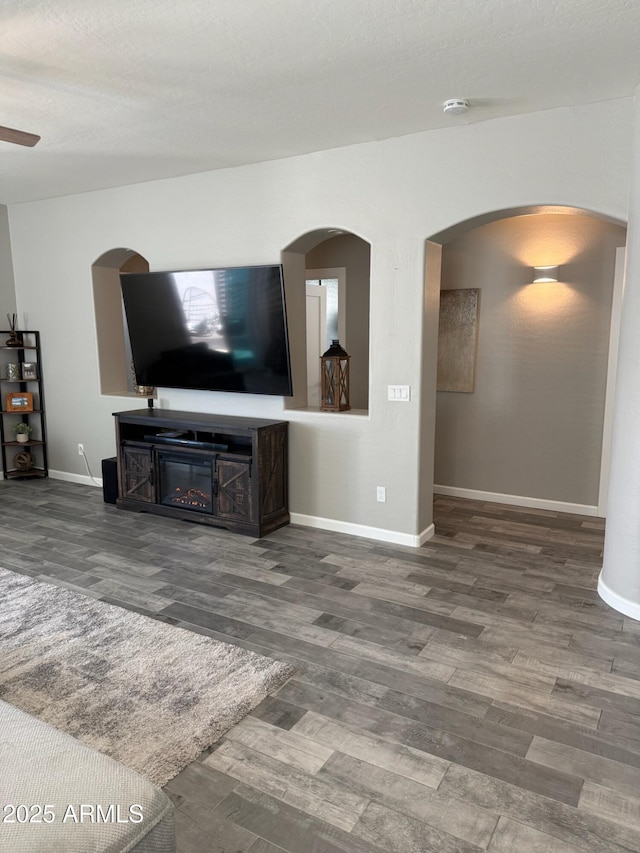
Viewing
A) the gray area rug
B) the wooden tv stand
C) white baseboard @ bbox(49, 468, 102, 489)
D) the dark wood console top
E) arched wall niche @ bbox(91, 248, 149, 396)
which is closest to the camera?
the gray area rug

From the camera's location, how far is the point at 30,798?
4.44 ft

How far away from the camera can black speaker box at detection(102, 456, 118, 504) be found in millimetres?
5332

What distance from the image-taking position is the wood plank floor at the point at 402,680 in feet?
6.25

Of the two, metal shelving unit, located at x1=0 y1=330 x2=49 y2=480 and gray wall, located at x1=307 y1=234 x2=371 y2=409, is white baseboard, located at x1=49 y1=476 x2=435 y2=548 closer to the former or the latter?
gray wall, located at x1=307 y1=234 x2=371 y2=409

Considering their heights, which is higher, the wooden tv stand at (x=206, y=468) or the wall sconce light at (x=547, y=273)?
the wall sconce light at (x=547, y=273)

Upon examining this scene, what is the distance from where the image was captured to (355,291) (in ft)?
20.6

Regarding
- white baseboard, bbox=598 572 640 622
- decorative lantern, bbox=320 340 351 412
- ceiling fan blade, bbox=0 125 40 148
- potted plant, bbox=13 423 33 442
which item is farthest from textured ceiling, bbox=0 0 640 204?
potted plant, bbox=13 423 33 442

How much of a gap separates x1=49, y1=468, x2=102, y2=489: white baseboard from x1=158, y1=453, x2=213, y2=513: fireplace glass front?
1.46 meters

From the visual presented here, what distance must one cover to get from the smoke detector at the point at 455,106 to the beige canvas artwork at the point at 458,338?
6.61 ft

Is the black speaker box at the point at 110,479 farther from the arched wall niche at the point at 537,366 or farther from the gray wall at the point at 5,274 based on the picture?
the arched wall niche at the point at 537,366

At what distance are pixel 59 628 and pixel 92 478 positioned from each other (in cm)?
318

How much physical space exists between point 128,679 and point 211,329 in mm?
2898

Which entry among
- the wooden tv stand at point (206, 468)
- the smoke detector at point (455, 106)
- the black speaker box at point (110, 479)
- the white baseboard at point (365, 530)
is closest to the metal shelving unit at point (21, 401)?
the black speaker box at point (110, 479)

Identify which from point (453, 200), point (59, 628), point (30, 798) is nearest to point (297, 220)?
point (453, 200)
